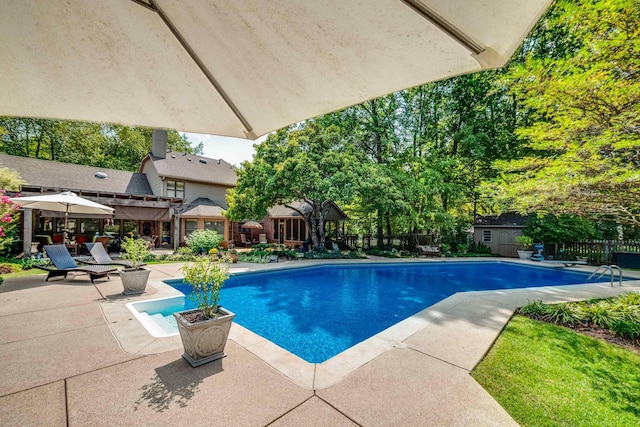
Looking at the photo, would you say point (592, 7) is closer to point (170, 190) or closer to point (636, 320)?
point (636, 320)

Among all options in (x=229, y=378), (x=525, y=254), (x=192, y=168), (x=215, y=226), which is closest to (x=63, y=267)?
(x=229, y=378)

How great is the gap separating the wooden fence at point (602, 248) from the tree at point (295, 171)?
13.5 meters

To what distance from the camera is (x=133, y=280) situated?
6.40 meters

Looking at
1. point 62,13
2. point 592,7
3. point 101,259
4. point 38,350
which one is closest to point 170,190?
point 101,259

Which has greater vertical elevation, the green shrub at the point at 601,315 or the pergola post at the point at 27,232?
the pergola post at the point at 27,232

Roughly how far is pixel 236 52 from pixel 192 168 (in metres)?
20.5

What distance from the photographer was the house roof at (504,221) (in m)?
17.7

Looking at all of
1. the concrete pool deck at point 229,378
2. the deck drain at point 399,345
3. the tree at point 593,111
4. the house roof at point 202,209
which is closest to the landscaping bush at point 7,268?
the concrete pool deck at point 229,378

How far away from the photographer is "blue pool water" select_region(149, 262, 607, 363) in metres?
5.91

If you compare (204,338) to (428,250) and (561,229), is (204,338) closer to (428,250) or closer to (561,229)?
(428,250)

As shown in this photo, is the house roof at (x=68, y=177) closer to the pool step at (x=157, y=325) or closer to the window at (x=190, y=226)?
the window at (x=190, y=226)

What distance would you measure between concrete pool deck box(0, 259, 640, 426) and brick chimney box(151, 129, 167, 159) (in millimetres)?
15720

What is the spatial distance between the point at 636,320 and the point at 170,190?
2090cm

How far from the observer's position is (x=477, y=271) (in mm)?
13836
